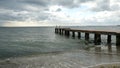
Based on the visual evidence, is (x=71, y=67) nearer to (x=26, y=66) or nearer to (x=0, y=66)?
(x=26, y=66)

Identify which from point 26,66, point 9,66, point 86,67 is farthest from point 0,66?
point 86,67

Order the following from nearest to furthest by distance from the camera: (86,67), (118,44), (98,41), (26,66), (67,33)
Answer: (86,67) → (26,66) → (118,44) → (98,41) → (67,33)

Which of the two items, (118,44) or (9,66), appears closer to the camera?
(9,66)

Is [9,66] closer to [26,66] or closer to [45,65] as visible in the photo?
[26,66]

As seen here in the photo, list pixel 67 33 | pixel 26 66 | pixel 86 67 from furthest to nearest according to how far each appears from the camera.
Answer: pixel 67 33 < pixel 26 66 < pixel 86 67

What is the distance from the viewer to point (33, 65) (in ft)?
48.8

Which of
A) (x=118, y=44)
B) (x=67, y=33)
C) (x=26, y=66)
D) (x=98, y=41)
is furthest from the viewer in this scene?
(x=67, y=33)

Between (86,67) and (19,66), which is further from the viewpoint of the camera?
(19,66)

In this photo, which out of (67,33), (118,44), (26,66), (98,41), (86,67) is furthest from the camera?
(67,33)

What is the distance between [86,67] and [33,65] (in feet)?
14.0

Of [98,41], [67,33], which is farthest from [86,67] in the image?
[67,33]

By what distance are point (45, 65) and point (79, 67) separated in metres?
2.79

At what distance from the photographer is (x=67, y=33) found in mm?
57906

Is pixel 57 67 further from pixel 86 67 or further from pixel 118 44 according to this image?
pixel 118 44
